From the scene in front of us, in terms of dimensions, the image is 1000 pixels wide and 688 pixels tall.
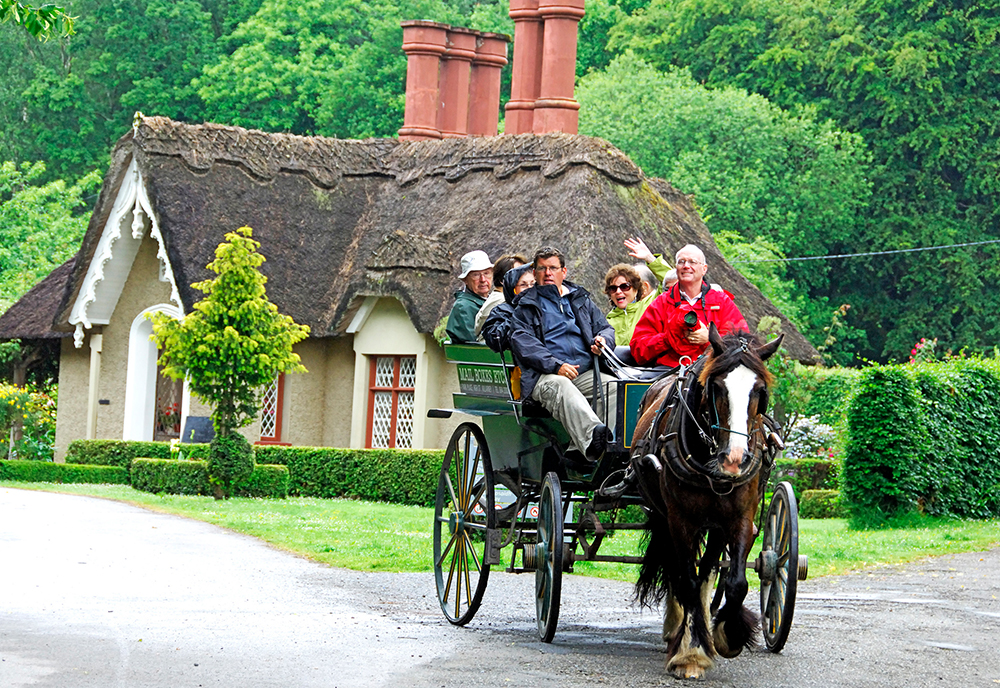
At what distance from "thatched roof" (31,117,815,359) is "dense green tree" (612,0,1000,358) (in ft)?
56.7

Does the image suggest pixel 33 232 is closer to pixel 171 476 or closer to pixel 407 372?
pixel 407 372

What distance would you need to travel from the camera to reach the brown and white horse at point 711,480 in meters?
7.79

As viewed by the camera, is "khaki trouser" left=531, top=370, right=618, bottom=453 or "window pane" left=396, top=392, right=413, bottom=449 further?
"window pane" left=396, top=392, right=413, bottom=449

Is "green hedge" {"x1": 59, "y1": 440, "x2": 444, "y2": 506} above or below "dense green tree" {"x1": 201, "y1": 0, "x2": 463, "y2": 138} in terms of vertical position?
below

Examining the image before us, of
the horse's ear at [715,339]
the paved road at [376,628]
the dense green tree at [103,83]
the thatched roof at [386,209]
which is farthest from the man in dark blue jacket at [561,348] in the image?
the dense green tree at [103,83]

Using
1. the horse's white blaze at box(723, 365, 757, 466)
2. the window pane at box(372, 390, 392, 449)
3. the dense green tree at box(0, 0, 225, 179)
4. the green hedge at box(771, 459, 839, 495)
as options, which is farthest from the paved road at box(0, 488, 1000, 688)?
the dense green tree at box(0, 0, 225, 179)

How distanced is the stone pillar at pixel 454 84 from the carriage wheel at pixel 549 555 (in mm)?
23921

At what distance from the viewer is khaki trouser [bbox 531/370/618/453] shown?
28.8 feet

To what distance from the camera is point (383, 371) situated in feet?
88.8

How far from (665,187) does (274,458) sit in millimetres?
9462

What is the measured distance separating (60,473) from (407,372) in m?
6.55

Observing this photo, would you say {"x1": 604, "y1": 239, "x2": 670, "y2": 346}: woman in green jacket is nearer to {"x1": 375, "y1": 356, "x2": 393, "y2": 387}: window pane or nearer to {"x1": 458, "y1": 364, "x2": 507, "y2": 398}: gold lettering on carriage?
{"x1": 458, "y1": 364, "x2": 507, "y2": 398}: gold lettering on carriage

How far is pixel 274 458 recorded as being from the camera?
2531 centimetres

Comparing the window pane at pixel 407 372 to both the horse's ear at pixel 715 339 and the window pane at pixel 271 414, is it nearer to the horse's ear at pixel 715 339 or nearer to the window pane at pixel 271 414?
the window pane at pixel 271 414
